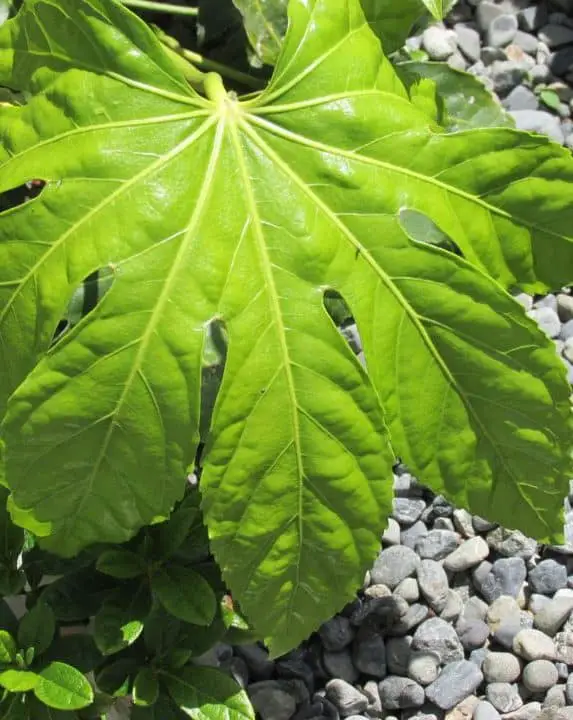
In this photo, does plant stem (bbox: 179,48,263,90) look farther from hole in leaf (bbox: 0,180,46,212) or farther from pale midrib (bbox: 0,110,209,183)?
pale midrib (bbox: 0,110,209,183)

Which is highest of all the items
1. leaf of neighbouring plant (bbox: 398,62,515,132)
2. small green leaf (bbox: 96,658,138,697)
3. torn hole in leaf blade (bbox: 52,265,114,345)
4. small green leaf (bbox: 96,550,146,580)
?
leaf of neighbouring plant (bbox: 398,62,515,132)

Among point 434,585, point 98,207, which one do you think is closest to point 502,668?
point 434,585

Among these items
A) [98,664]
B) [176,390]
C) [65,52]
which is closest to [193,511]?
[98,664]

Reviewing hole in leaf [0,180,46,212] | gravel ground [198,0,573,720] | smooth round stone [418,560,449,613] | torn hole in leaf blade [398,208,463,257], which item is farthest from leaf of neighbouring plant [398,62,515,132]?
smooth round stone [418,560,449,613]

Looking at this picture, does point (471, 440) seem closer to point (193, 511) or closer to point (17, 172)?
point (193, 511)

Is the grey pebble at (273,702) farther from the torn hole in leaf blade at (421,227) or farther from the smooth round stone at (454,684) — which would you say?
the torn hole in leaf blade at (421,227)

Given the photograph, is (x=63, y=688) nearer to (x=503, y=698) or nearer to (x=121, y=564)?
(x=121, y=564)
